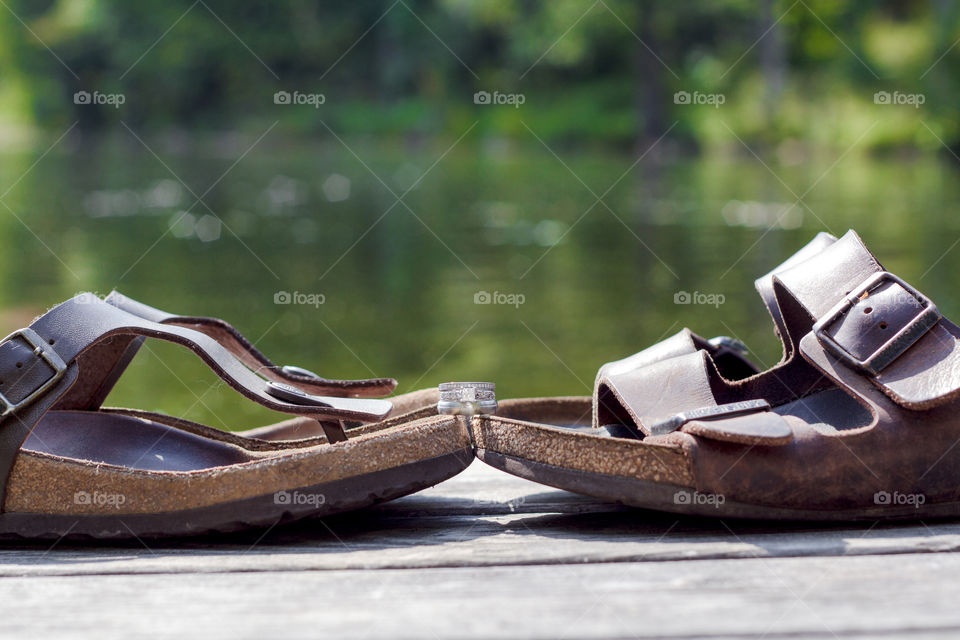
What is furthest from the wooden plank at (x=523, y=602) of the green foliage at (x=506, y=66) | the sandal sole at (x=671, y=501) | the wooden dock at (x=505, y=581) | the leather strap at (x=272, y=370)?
the green foliage at (x=506, y=66)

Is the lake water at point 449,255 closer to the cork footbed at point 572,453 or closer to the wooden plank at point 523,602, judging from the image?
the cork footbed at point 572,453

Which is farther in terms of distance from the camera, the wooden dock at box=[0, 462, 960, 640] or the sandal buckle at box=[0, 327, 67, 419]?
the sandal buckle at box=[0, 327, 67, 419]

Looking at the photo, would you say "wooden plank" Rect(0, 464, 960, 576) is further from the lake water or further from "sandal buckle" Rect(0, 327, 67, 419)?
the lake water

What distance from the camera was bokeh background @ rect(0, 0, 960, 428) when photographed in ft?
30.1

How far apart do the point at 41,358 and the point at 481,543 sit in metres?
0.81

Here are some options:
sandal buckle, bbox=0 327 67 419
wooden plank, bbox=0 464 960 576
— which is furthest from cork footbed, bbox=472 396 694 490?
sandal buckle, bbox=0 327 67 419

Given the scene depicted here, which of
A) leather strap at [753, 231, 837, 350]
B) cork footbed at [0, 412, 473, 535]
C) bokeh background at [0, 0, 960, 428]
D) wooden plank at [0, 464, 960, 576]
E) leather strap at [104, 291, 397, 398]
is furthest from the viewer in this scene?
bokeh background at [0, 0, 960, 428]

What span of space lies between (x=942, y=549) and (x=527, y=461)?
66cm

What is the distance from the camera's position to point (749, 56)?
4012 cm

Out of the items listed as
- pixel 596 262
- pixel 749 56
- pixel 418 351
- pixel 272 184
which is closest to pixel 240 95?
pixel 749 56

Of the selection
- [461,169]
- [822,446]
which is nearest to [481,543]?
[822,446]

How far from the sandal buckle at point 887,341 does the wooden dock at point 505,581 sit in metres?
0.27

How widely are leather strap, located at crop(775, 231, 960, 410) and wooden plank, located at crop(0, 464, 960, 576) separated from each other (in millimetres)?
237

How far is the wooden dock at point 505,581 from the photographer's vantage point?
1412 mm
